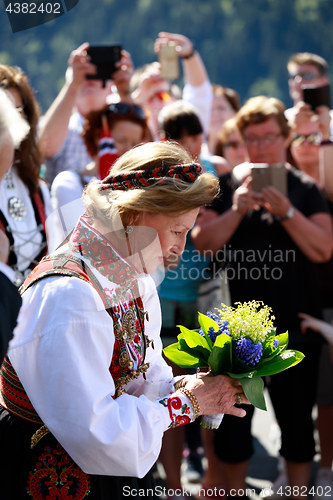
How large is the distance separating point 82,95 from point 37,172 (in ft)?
4.61

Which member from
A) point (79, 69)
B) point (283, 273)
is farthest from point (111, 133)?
point (283, 273)

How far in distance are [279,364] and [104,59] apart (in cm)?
258

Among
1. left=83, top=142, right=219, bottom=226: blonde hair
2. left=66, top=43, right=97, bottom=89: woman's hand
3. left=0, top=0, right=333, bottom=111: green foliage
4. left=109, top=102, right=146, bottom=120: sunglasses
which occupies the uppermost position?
left=83, top=142, right=219, bottom=226: blonde hair

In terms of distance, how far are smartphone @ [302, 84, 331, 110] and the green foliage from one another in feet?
5.16

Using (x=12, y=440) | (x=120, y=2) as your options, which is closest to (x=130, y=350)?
(x=12, y=440)

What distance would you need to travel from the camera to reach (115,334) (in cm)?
151

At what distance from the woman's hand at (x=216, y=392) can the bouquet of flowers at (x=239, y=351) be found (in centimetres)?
3

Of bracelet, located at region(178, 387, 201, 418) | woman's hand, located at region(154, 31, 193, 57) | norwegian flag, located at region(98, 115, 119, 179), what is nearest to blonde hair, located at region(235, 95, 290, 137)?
norwegian flag, located at region(98, 115, 119, 179)

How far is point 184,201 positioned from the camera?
158 centimetres

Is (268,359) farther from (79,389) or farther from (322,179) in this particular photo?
(322,179)

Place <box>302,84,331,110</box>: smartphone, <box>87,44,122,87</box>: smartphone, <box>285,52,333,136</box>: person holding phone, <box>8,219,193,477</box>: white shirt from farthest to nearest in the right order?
<box>285,52,333,136</box>: person holding phone < <box>302,84,331,110</box>: smartphone < <box>87,44,122,87</box>: smartphone < <box>8,219,193,477</box>: white shirt

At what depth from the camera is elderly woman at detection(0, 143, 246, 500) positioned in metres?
1.35

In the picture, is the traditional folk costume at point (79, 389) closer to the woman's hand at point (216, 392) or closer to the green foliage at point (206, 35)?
the woman's hand at point (216, 392)

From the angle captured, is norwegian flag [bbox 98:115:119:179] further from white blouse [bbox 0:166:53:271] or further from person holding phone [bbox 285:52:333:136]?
person holding phone [bbox 285:52:333:136]
